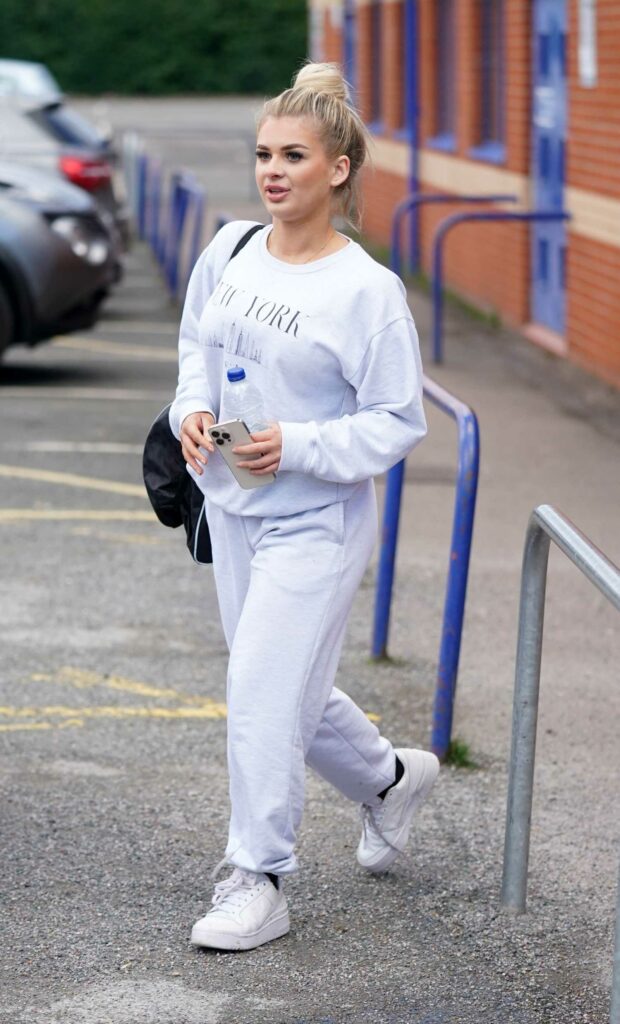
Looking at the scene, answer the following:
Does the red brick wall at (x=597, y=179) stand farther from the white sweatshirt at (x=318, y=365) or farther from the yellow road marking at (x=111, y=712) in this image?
the white sweatshirt at (x=318, y=365)

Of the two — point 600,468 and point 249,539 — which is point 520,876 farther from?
point 600,468

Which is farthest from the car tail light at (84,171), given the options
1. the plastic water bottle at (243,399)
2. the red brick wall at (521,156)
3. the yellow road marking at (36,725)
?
the plastic water bottle at (243,399)

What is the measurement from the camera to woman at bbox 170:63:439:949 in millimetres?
3658

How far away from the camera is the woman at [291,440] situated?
366 centimetres

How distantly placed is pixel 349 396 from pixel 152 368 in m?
8.76

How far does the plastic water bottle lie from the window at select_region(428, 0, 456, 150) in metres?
13.1

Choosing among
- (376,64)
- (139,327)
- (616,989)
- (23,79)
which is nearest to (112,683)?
(616,989)

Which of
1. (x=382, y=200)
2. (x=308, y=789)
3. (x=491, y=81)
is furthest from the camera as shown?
(x=382, y=200)

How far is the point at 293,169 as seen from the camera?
3703 millimetres

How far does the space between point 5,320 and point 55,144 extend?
3523 millimetres

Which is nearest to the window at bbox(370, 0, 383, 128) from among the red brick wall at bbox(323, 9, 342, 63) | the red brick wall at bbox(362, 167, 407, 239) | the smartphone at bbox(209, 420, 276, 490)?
the red brick wall at bbox(362, 167, 407, 239)

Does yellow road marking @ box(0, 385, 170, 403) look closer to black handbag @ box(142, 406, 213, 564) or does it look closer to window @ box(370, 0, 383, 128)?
black handbag @ box(142, 406, 213, 564)

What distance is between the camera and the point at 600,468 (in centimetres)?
901

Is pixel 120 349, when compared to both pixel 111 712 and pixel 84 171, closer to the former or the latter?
pixel 84 171
